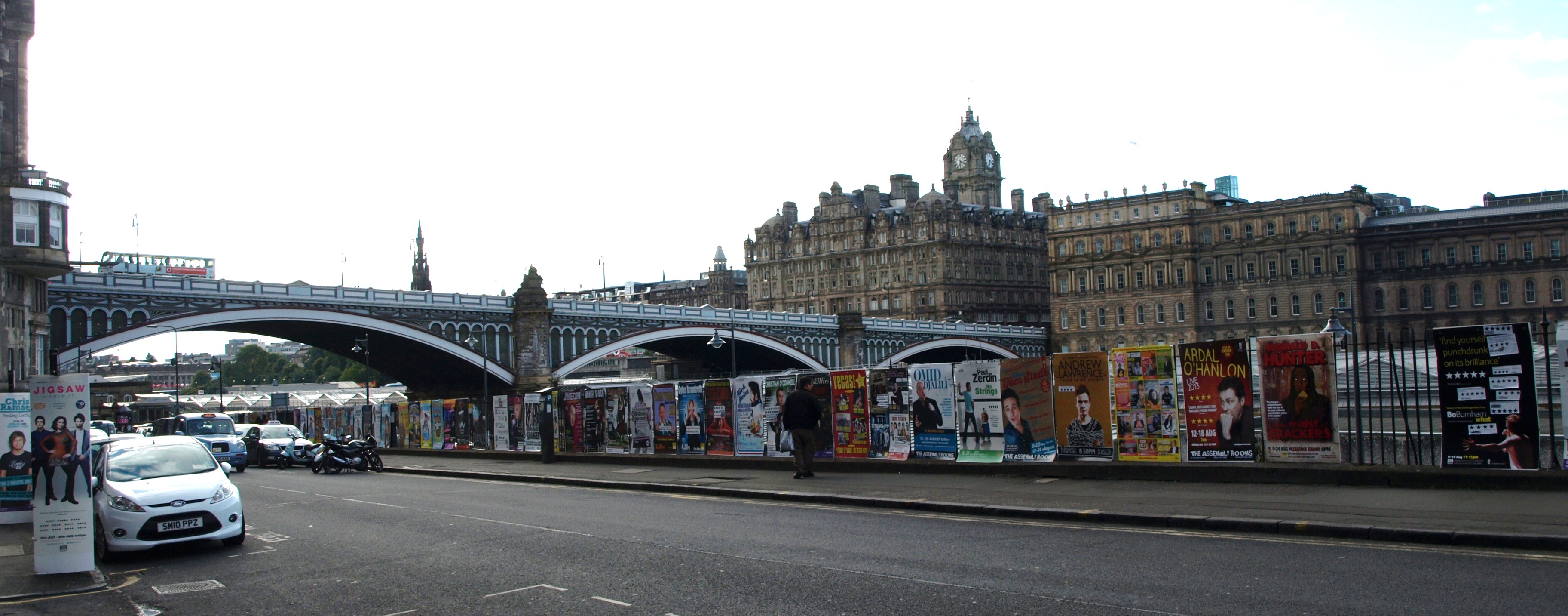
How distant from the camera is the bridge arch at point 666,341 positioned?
247 feet

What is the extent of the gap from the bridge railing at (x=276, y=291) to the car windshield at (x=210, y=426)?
19.7 metres

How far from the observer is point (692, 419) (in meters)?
26.5

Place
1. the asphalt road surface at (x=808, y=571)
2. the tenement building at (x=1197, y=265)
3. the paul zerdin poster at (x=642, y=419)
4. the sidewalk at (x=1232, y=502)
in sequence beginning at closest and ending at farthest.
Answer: the asphalt road surface at (x=808, y=571)
the sidewalk at (x=1232, y=502)
the paul zerdin poster at (x=642, y=419)
the tenement building at (x=1197, y=265)

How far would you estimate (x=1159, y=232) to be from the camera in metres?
109

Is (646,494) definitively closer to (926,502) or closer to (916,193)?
(926,502)

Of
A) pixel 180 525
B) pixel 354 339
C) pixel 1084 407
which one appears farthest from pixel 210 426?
pixel 354 339

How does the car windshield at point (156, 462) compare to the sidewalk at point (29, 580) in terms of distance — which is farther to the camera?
the car windshield at point (156, 462)

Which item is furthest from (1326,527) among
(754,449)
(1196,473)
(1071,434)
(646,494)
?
(754,449)

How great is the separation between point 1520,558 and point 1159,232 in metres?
104

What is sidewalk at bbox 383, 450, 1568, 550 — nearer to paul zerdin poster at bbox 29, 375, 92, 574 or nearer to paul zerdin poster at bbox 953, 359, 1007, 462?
paul zerdin poster at bbox 953, 359, 1007, 462

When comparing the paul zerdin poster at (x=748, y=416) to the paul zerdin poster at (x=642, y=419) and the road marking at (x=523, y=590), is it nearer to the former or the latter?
the paul zerdin poster at (x=642, y=419)

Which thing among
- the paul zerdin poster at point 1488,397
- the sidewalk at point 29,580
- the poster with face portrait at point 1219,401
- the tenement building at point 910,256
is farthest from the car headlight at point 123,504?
the tenement building at point 910,256

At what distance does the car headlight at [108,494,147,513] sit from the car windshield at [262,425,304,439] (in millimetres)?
26265

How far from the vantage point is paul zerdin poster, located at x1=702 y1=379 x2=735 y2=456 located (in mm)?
25281
